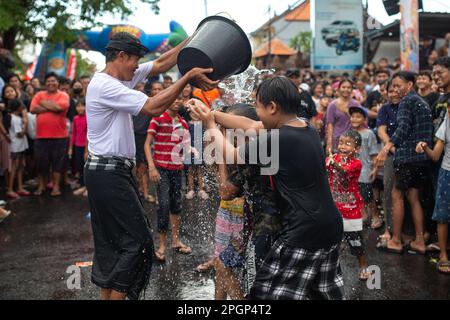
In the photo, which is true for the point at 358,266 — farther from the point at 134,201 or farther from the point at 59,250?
the point at 59,250

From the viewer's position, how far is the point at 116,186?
3.30 metres

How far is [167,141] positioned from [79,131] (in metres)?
4.00

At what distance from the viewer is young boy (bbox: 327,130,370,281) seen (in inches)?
179

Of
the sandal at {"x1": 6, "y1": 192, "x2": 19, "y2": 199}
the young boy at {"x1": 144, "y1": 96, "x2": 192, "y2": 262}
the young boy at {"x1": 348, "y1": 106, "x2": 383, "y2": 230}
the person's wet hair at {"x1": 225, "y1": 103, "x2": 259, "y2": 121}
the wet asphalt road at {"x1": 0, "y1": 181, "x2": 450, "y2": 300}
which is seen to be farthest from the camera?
the sandal at {"x1": 6, "y1": 192, "x2": 19, "y2": 199}

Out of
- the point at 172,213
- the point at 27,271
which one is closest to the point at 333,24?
the point at 172,213

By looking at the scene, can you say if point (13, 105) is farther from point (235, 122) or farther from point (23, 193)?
point (235, 122)

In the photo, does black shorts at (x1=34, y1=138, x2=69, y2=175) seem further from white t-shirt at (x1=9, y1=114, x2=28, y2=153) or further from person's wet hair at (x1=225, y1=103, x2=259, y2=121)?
person's wet hair at (x1=225, y1=103, x2=259, y2=121)

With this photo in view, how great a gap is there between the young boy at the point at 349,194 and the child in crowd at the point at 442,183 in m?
0.75

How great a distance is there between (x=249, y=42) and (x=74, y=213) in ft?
16.7

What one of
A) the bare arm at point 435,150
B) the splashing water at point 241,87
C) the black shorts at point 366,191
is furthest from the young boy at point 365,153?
the splashing water at point 241,87

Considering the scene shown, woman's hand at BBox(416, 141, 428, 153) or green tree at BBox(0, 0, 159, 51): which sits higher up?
green tree at BBox(0, 0, 159, 51)

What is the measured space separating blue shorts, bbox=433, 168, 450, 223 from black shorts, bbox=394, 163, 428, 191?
370 millimetres

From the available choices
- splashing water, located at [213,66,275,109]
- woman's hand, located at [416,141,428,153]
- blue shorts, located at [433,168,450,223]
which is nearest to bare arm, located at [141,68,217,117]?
splashing water, located at [213,66,275,109]

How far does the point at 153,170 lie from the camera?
4938 mm
